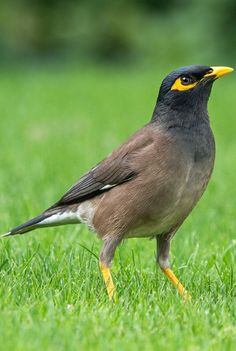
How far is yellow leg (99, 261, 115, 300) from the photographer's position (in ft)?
15.8

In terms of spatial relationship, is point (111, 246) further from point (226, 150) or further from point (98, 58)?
point (98, 58)

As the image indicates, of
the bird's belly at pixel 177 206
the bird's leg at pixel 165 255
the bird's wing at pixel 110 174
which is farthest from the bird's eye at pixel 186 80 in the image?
the bird's leg at pixel 165 255

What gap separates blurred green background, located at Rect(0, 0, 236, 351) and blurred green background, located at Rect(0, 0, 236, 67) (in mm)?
1997

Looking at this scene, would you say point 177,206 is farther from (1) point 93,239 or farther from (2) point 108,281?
(1) point 93,239

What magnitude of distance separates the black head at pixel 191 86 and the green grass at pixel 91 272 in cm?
101

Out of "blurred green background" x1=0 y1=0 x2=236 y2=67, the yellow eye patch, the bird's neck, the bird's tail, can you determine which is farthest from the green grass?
"blurred green background" x1=0 y1=0 x2=236 y2=67

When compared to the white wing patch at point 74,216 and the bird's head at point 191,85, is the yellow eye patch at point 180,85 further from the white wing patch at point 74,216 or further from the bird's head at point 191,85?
the white wing patch at point 74,216

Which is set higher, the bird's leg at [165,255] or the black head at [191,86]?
the black head at [191,86]

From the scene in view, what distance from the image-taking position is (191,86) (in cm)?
532

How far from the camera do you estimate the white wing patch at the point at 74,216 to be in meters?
5.57

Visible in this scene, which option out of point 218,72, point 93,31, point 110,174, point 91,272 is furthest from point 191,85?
point 93,31

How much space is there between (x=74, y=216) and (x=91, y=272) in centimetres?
41

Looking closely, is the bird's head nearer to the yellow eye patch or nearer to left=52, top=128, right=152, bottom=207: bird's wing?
the yellow eye patch

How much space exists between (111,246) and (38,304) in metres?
1.03
